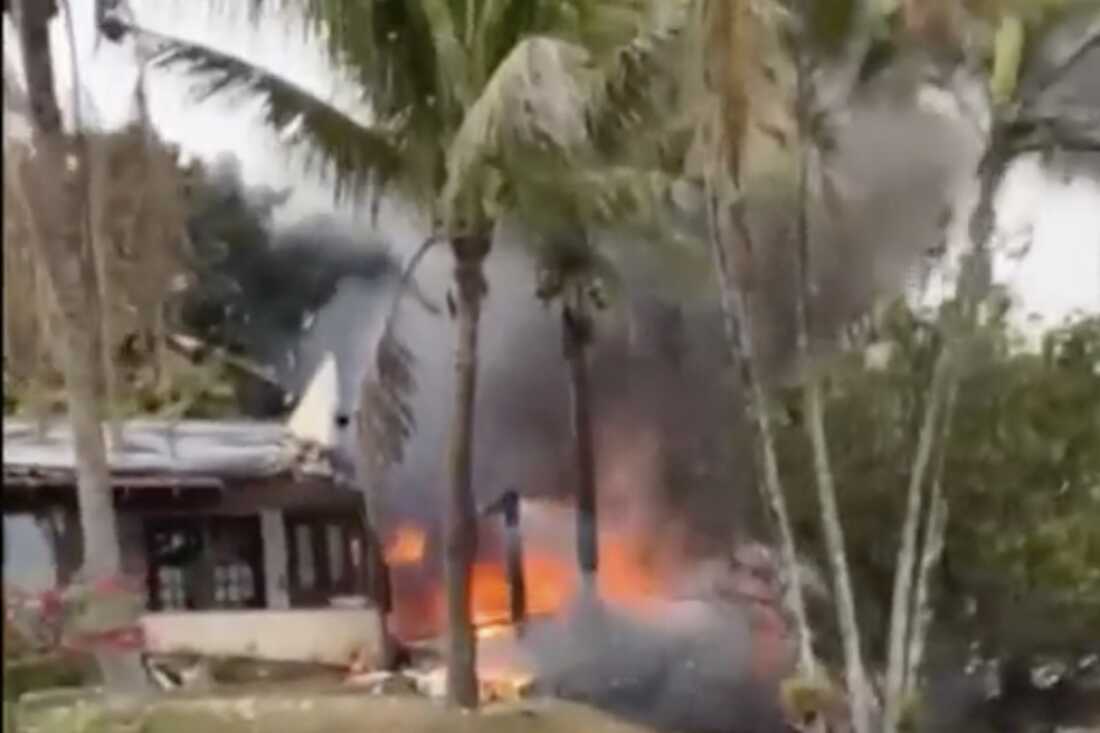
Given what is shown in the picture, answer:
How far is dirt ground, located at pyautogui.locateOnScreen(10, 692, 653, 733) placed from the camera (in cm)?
211

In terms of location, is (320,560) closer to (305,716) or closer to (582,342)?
(305,716)

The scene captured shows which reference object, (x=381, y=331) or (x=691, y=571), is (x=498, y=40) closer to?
(x=381, y=331)

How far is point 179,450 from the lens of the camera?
2184mm

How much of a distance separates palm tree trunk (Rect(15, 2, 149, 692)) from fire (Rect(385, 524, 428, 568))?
332 millimetres

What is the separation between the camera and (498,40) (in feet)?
7.37

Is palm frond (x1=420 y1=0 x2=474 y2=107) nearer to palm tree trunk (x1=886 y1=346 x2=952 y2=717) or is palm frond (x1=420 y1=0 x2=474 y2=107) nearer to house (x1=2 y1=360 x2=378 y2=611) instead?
house (x1=2 y1=360 x2=378 y2=611)

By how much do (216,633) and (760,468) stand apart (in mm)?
715

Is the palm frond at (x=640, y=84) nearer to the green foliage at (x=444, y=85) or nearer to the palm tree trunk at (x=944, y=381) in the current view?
the green foliage at (x=444, y=85)

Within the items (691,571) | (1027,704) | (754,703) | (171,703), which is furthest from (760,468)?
(171,703)

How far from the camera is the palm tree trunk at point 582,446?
2.32 meters

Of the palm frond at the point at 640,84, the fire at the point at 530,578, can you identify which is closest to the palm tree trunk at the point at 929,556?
the fire at the point at 530,578

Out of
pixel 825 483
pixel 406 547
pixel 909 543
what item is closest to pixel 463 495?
pixel 406 547

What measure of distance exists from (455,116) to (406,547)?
0.53 m

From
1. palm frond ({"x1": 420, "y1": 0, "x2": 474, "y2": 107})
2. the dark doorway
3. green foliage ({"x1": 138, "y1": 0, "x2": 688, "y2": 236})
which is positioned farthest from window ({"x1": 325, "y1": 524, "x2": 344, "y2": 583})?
palm frond ({"x1": 420, "y1": 0, "x2": 474, "y2": 107})
